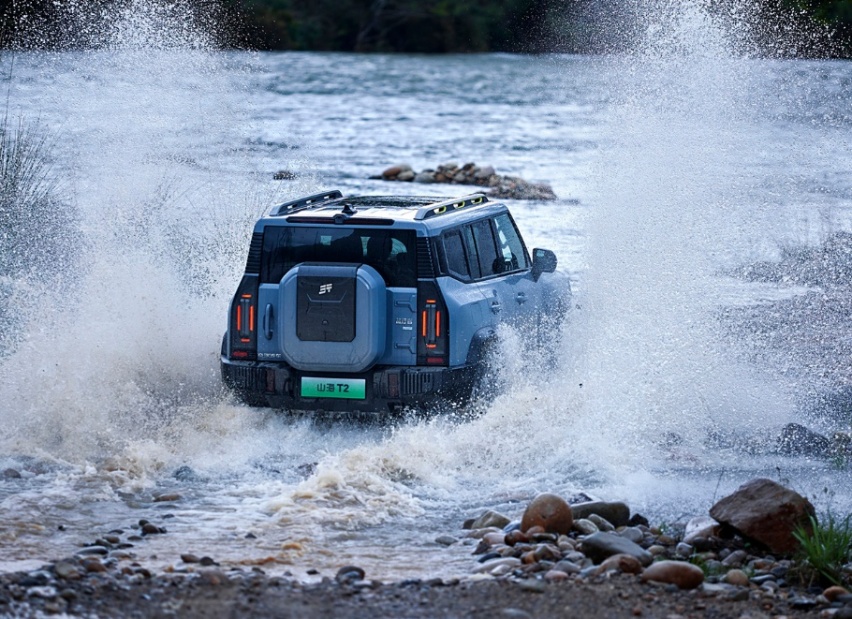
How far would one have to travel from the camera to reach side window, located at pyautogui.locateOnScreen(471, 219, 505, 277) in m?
11.4

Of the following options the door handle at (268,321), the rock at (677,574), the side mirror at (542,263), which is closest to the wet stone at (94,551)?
the door handle at (268,321)

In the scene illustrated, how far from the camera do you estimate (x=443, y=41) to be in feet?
276

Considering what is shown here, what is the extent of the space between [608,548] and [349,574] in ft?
4.95

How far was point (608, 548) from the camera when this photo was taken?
26.6 feet

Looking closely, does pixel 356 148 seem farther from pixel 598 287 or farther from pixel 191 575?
pixel 191 575

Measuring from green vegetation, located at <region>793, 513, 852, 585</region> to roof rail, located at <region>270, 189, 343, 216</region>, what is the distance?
4857 millimetres

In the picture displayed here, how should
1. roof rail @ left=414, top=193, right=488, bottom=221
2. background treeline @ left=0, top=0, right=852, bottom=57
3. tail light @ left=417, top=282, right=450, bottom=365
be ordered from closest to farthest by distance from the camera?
tail light @ left=417, top=282, right=450, bottom=365 < roof rail @ left=414, top=193, right=488, bottom=221 < background treeline @ left=0, top=0, right=852, bottom=57

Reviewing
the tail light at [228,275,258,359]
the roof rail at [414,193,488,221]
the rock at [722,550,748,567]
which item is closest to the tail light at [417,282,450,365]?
the roof rail at [414,193,488,221]

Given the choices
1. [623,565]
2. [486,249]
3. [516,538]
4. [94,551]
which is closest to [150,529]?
[94,551]

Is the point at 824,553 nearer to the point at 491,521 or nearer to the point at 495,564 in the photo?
the point at 495,564

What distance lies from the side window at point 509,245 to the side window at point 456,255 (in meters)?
0.78

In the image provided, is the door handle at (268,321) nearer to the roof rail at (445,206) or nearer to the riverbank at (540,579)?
the roof rail at (445,206)

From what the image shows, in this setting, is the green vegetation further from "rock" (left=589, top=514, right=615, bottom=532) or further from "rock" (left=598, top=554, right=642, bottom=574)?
"rock" (left=589, top=514, right=615, bottom=532)

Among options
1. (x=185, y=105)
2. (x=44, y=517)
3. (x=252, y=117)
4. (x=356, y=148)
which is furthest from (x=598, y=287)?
(x=252, y=117)
